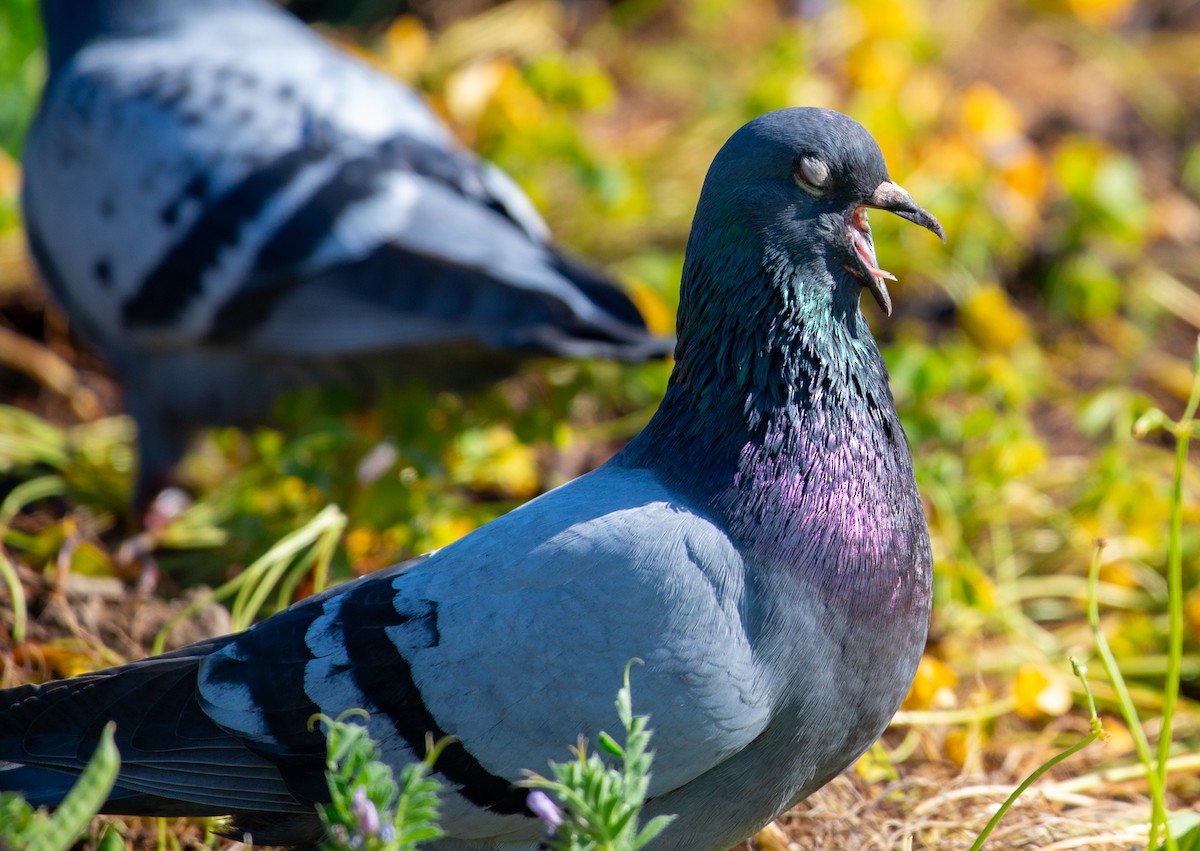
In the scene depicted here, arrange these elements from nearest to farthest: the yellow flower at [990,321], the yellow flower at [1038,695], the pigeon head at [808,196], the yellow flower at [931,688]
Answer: the pigeon head at [808,196] → the yellow flower at [931,688] → the yellow flower at [1038,695] → the yellow flower at [990,321]

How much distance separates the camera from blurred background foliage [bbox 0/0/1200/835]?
349 centimetres

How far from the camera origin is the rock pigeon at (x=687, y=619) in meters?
2.02

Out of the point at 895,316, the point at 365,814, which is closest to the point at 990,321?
the point at 895,316

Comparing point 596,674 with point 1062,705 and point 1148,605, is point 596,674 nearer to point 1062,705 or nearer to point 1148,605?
point 1062,705

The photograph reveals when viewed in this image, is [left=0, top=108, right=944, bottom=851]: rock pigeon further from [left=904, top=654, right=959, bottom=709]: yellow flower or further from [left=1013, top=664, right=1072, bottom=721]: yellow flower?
[left=1013, top=664, right=1072, bottom=721]: yellow flower

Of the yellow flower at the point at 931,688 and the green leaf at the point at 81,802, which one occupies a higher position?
the green leaf at the point at 81,802

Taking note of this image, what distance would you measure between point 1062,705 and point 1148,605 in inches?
28.2

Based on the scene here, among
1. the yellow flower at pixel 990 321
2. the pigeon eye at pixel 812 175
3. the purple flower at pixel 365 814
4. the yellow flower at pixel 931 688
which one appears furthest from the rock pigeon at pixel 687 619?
the yellow flower at pixel 990 321

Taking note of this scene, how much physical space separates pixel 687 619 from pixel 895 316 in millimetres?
3249

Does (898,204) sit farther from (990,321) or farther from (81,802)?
(990,321)

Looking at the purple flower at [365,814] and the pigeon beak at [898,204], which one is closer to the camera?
the purple flower at [365,814]

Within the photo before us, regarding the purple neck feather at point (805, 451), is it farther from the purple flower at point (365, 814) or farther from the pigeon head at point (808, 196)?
the purple flower at point (365, 814)

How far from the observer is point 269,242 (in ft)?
11.6

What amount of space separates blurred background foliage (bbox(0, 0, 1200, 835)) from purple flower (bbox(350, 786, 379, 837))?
1.65m
